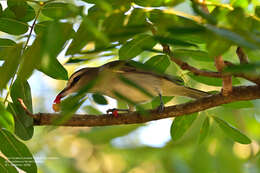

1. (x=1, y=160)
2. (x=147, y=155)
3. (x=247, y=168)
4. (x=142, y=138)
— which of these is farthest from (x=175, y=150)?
(x=1, y=160)

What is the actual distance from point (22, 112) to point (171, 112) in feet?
4.51

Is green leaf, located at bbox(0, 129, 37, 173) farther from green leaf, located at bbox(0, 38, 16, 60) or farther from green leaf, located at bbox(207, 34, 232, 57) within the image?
green leaf, located at bbox(207, 34, 232, 57)

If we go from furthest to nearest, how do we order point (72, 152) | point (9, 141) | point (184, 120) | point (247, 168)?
point (72, 152) < point (247, 168) < point (184, 120) < point (9, 141)

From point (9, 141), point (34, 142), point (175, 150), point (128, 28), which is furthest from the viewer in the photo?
point (34, 142)

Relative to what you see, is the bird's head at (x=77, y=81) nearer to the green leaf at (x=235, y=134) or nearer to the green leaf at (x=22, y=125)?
the green leaf at (x=22, y=125)

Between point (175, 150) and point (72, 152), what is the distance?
7.42 feet

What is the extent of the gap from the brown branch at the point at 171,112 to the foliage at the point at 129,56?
19 cm

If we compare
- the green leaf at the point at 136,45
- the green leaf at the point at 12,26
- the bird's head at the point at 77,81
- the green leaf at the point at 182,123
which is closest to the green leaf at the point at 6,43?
the green leaf at the point at 12,26

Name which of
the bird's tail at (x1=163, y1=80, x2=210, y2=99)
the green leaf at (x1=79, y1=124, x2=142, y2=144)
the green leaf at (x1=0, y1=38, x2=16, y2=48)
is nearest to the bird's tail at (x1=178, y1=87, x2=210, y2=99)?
the bird's tail at (x1=163, y1=80, x2=210, y2=99)

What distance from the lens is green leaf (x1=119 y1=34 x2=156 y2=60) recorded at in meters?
2.98

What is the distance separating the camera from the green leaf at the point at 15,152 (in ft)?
Result: 10.5

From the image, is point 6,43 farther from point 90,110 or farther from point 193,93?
point 193,93

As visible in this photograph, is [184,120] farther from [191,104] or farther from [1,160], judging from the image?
[1,160]

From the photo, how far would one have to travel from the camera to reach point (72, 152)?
679 centimetres
